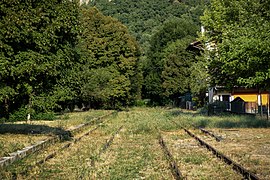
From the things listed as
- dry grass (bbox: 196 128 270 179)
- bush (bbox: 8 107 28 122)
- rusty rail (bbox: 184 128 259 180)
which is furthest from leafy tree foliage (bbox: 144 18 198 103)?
rusty rail (bbox: 184 128 259 180)

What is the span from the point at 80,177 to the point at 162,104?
7141 cm

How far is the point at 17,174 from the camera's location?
10953mm

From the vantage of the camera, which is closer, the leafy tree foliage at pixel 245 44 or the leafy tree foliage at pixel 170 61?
the leafy tree foliage at pixel 245 44

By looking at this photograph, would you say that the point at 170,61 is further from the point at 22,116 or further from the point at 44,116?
the point at 22,116

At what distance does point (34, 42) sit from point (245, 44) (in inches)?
407

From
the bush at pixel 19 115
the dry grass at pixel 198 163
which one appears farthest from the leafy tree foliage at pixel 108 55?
the dry grass at pixel 198 163

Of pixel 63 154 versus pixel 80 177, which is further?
pixel 63 154

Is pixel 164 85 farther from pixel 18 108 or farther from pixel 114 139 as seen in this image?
pixel 114 139

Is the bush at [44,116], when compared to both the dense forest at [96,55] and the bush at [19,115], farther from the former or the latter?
the bush at [19,115]

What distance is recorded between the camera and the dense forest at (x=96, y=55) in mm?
17938

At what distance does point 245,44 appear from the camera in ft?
71.5

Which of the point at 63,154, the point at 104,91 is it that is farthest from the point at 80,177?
the point at 104,91

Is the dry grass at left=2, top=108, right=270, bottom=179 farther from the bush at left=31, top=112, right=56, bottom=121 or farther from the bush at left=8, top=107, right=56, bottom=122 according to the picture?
the bush at left=31, top=112, right=56, bottom=121

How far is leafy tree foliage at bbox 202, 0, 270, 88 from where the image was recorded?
21.8 metres
